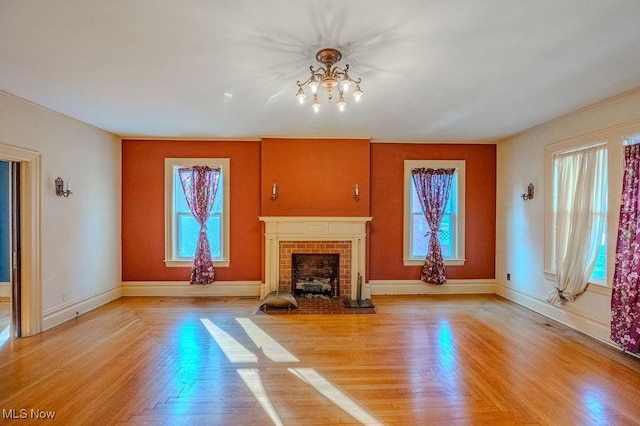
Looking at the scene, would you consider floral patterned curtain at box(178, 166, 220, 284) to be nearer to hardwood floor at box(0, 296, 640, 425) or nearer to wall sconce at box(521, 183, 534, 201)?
hardwood floor at box(0, 296, 640, 425)

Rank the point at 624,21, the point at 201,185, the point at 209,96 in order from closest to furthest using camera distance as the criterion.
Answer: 1. the point at 624,21
2. the point at 209,96
3. the point at 201,185

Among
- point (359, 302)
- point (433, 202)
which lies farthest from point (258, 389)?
point (433, 202)

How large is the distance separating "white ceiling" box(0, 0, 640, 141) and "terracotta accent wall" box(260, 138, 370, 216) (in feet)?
3.81

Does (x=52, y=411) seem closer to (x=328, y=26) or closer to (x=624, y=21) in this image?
(x=328, y=26)

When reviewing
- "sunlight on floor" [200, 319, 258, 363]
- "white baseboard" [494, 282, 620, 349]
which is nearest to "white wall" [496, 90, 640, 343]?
"white baseboard" [494, 282, 620, 349]

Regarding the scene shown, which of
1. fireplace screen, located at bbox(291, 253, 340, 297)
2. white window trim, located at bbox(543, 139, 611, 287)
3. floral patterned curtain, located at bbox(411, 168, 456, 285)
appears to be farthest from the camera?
floral patterned curtain, located at bbox(411, 168, 456, 285)

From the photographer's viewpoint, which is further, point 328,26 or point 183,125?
point 183,125

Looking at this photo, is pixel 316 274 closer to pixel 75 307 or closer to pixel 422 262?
pixel 422 262

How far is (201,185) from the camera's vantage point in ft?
16.8

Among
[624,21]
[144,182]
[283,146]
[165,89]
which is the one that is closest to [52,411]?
[165,89]

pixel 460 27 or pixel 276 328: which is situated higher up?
pixel 460 27

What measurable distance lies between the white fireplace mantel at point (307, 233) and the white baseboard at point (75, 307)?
7.83 feet

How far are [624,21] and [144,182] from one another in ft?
19.3

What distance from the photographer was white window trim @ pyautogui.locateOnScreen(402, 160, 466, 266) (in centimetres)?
540
